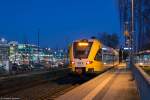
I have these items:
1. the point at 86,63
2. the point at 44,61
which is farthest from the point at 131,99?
the point at 44,61

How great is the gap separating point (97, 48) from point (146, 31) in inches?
1094

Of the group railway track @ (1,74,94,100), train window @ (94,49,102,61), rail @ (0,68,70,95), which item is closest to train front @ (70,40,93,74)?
train window @ (94,49,102,61)

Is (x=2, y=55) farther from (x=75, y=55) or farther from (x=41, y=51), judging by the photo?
(x=41, y=51)

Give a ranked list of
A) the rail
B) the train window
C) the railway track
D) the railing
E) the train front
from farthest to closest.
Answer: the train window, the train front, the rail, the railway track, the railing

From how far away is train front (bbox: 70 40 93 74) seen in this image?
121 feet

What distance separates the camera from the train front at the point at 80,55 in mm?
36969

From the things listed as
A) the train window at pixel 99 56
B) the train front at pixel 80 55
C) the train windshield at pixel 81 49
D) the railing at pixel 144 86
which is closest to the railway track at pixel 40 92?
the train front at pixel 80 55

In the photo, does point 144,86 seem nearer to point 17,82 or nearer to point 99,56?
point 17,82

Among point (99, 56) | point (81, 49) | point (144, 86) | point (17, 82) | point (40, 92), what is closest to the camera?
point (144, 86)

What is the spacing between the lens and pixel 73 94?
21.0 metres

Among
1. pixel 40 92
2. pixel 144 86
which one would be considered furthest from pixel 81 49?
pixel 144 86

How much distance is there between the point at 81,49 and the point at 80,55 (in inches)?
22.4

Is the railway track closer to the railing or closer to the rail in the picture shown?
the rail

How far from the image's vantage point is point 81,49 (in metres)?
37.8
